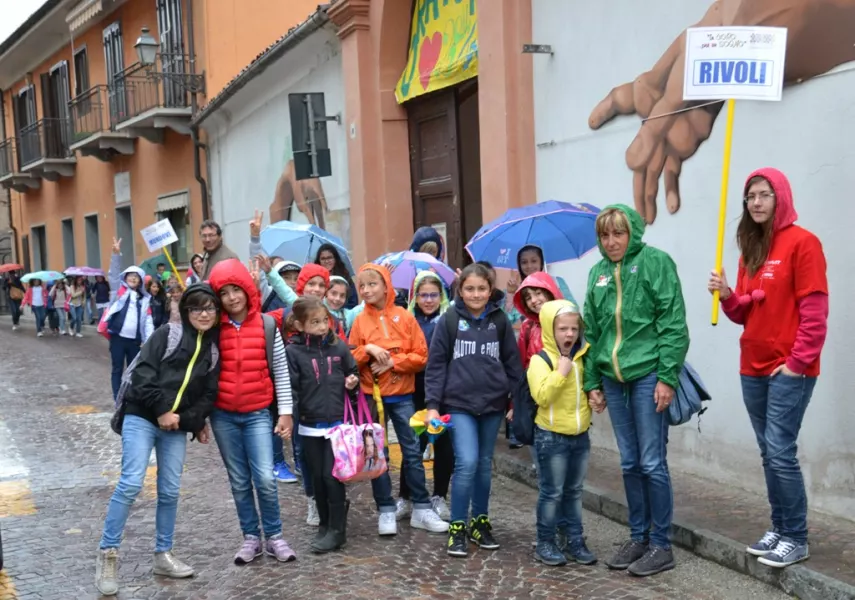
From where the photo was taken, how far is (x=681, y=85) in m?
6.51

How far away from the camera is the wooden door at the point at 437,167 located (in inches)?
422

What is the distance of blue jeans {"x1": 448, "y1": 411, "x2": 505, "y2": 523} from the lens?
5355mm

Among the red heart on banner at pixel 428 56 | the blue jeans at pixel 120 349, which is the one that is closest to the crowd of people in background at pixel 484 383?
the blue jeans at pixel 120 349

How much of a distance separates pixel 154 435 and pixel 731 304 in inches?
119

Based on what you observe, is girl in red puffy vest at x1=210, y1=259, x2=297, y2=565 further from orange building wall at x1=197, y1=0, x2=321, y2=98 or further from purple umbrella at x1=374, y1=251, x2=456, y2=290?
orange building wall at x1=197, y1=0, x2=321, y2=98

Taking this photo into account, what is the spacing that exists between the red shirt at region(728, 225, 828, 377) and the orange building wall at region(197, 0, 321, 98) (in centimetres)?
1538

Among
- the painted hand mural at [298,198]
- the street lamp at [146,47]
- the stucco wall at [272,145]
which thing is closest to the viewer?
the stucco wall at [272,145]

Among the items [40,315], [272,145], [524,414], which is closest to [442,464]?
[524,414]

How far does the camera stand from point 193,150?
19.5 metres

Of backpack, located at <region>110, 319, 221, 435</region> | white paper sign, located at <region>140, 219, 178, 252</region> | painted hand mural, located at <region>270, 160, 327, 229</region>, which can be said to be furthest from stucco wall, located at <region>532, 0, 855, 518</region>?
painted hand mural, located at <region>270, 160, 327, 229</region>

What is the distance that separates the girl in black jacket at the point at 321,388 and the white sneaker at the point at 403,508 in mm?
620

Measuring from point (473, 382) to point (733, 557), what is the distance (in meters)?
1.63

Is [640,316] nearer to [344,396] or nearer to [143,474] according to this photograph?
[344,396]

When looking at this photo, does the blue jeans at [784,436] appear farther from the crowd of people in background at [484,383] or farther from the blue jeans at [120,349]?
the blue jeans at [120,349]
